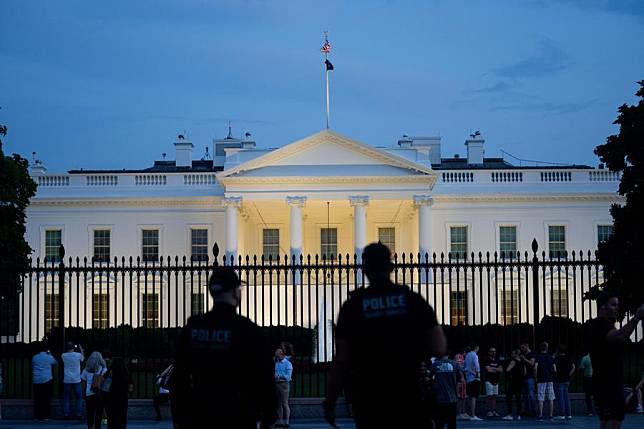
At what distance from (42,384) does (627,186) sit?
48.5 feet

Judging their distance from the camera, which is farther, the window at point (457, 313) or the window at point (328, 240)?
the window at point (328, 240)

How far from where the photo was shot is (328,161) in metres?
51.0

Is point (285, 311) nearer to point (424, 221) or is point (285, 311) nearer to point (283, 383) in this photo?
point (283, 383)

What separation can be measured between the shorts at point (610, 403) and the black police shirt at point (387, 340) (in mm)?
3179

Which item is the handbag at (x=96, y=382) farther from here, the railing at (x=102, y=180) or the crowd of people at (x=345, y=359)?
the railing at (x=102, y=180)

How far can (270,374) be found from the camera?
6.45 m

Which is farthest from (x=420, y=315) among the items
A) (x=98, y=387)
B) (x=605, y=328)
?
(x=98, y=387)

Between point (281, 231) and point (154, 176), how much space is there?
22.5 ft

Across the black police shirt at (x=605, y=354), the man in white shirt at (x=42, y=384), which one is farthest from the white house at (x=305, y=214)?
the black police shirt at (x=605, y=354)

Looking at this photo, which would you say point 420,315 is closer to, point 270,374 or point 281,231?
point 270,374

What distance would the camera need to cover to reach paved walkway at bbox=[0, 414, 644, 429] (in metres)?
18.0

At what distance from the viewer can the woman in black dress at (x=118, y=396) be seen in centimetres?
1390

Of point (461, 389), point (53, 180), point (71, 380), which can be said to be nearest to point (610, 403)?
point (461, 389)

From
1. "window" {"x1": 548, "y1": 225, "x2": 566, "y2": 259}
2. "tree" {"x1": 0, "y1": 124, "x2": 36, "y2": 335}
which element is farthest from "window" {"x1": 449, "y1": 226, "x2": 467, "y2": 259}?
"tree" {"x1": 0, "y1": 124, "x2": 36, "y2": 335}
